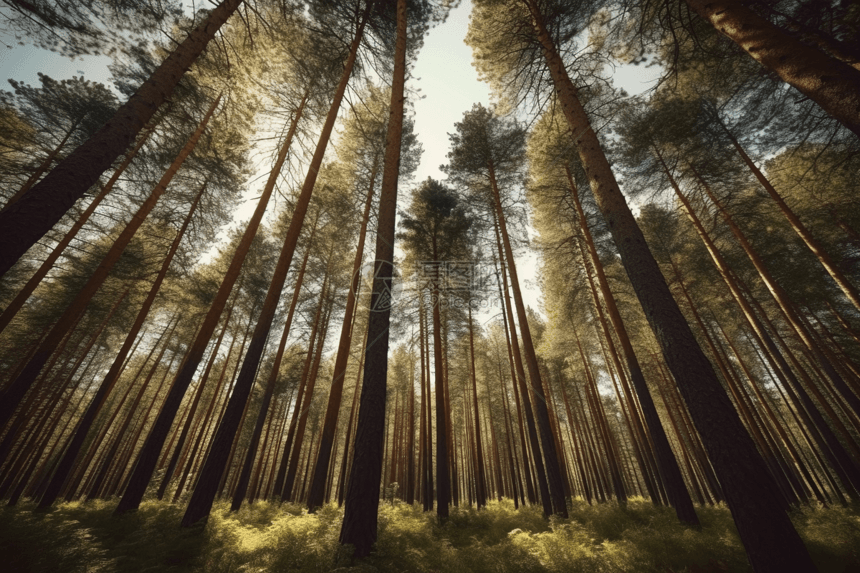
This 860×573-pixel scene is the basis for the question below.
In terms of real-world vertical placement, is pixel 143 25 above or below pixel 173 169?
above

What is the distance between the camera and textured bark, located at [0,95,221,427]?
685 centimetres

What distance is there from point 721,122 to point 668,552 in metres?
12.9

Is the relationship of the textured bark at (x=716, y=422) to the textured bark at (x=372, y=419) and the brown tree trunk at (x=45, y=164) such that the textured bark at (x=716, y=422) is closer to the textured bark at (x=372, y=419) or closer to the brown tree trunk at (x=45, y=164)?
the textured bark at (x=372, y=419)

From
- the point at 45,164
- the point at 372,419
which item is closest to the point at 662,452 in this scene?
the point at 372,419

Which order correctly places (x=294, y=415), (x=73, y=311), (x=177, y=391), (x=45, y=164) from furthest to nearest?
1. (x=294, y=415)
2. (x=45, y=164)
3. (x=73, y=311)
4. (x=177, y=391)

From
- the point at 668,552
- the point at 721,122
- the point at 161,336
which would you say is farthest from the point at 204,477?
the point at 721,122

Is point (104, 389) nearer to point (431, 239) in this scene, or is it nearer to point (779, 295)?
point (431, 239)

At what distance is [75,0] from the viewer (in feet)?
17.7

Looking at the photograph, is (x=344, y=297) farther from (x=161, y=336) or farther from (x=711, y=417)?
(x=711, y=417)

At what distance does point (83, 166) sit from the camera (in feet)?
11.1

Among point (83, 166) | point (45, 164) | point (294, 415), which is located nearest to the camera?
point (83, 166)

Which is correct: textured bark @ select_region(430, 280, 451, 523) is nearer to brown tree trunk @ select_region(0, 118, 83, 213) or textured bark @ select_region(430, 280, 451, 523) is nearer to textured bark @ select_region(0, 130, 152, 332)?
textured bark @ select_region(0, 130, 152, 332)

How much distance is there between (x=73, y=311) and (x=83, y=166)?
7.18m

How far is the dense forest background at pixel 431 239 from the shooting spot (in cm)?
383
